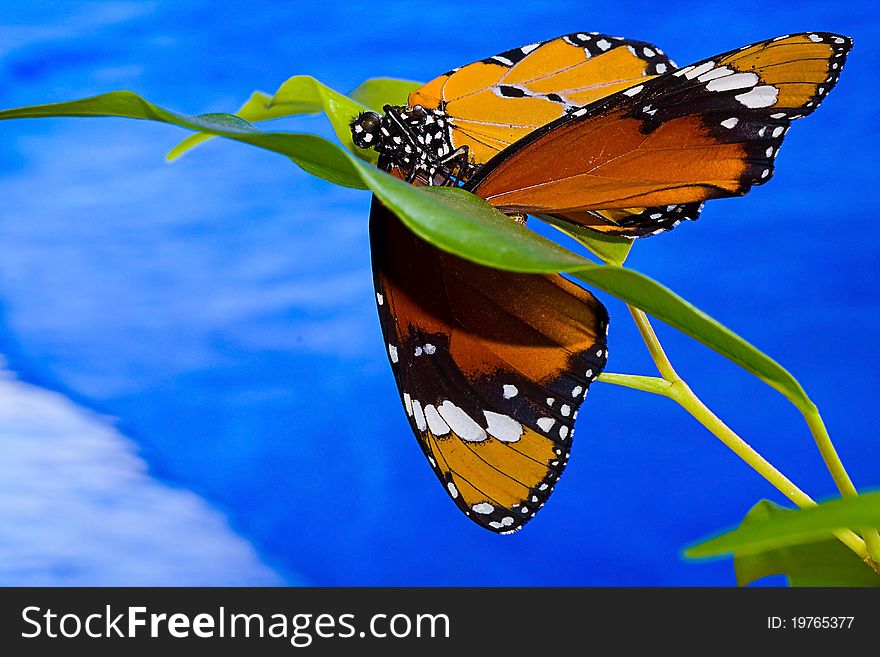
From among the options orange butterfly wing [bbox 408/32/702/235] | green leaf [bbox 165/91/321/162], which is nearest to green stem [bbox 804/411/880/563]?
orange butterfly wing [bbox 408/32/702/235]

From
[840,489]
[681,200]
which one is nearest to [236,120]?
[681,200]

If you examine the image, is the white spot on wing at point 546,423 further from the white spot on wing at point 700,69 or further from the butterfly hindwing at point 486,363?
the white spot on wing at point 700,69

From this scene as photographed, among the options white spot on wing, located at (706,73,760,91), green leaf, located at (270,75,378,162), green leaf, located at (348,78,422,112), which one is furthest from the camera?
green leaf, located at (348,78,422,112)

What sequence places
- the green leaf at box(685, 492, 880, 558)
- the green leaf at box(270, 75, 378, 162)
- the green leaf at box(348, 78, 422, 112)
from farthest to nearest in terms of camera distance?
the green leaf at box(348, 78, 422, 112) → the green leaf at box(270, 75, 378, 162) → the green leaf at box(685, 492, 880, 558)

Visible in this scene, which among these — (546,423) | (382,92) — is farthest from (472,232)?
(382,92)

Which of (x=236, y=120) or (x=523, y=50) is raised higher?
(x=523, y=50)

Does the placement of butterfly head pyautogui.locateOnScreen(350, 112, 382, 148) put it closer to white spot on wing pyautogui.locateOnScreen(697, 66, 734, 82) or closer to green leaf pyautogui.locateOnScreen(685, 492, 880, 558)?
white spot on wing pyautogui.locateOnScreen(697, 66, 734, 82)
